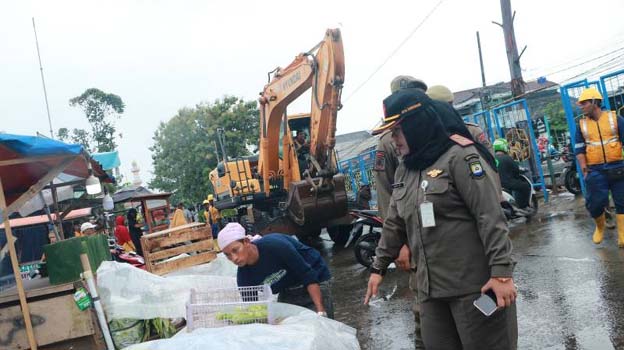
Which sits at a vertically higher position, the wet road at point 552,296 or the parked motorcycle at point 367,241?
the parked motorcycle at point 367,241

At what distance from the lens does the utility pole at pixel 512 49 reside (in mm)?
12203

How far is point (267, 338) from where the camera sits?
2758 mm

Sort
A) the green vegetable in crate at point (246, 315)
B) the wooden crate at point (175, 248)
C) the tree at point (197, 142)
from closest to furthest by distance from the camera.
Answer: the green vegetable in crate at point (246, 315)
the wooden crate at point (175, 248)
the tree at point (197, 142)

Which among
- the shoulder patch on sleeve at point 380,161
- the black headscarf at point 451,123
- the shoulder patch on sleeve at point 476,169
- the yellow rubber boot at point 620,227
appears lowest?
the yellow rubber boot at point 620,227

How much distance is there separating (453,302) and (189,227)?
Result: 4964 mm

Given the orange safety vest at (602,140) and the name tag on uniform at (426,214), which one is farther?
the orange safety vest at (602,140)

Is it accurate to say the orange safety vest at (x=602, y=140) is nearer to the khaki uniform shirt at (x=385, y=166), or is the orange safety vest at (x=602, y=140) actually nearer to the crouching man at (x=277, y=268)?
the khaki uniform shirt at (x=385, y=166)

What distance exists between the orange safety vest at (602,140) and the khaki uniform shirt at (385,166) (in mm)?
3234

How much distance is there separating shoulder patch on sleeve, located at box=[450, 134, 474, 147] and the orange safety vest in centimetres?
410

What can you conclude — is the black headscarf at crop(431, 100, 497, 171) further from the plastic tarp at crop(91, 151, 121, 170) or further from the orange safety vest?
the plastic tarp at crop(91, 151, 121, 170)

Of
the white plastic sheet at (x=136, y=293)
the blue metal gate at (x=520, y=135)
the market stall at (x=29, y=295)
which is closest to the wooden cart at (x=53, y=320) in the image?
the market stall at (x=29, y=295)

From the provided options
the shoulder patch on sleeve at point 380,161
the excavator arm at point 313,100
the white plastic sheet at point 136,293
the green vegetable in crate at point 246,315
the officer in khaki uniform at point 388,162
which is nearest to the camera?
the green vegetable in crate at point 246,315

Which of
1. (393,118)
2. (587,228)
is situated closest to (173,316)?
(393,118)

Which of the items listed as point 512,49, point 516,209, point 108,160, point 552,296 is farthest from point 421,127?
point 512,49
